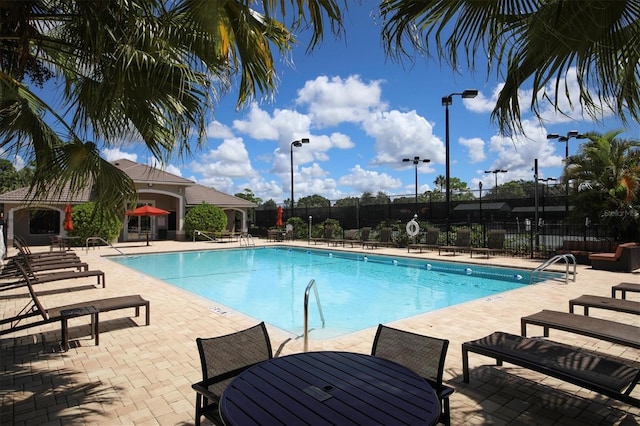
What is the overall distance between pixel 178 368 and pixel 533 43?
435 centimetres

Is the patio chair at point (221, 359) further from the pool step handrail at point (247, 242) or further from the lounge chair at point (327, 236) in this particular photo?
the pool step handrail at point (247, 242)

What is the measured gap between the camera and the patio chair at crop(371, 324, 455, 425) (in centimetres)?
275

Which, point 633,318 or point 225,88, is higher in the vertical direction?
point 225,88

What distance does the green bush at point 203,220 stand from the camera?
2299 centimetres

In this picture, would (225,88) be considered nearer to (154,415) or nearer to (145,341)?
(154,415)

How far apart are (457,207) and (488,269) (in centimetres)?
1169

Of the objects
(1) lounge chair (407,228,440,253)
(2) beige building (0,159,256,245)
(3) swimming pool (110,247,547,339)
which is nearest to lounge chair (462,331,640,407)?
(3) swimming pool (110,247,547,339)

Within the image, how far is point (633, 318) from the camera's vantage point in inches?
235

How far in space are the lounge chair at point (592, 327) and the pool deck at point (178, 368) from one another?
1.77 feet

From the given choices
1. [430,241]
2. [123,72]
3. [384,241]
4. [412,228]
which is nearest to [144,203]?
[384,241]

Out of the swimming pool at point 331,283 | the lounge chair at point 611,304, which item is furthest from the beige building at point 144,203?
the lounge chair at point 611,304

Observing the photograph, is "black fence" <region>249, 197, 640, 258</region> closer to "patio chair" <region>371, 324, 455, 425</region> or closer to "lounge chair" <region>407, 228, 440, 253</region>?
"lounge chair" <region>407, 228, 440, 253</region>

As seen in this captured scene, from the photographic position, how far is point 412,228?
17.3 m

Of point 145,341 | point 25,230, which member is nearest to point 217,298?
point 145,341
